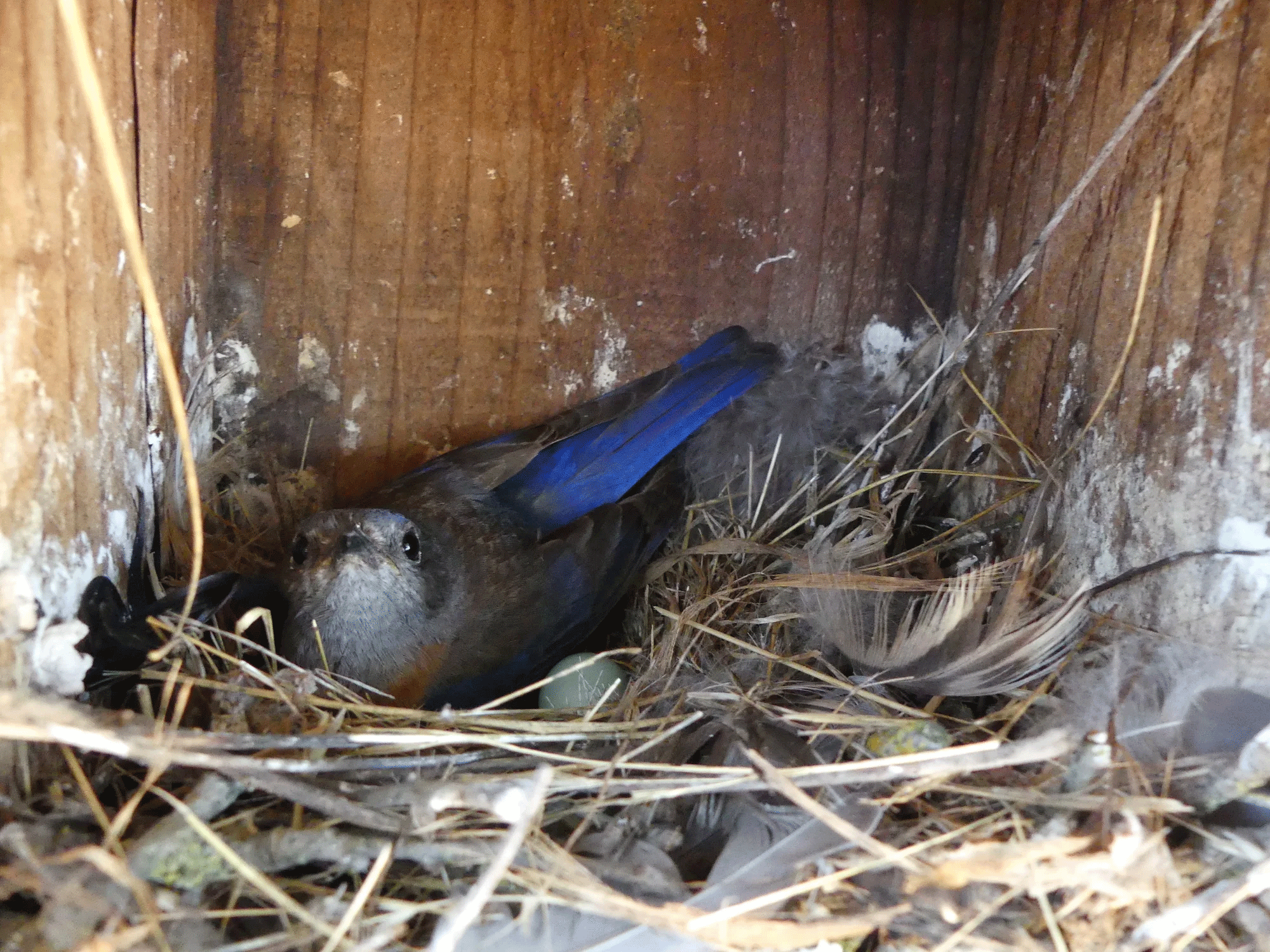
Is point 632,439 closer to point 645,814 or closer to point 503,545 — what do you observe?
point 503,545

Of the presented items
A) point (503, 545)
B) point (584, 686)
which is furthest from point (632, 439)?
point (584, 686)

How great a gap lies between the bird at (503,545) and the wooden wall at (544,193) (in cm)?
10

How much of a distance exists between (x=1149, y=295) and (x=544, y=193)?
1301 mm

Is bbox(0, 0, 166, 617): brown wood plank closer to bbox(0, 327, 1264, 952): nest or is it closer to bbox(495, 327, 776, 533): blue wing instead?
bbox(0, 327, 1264, 952): nest

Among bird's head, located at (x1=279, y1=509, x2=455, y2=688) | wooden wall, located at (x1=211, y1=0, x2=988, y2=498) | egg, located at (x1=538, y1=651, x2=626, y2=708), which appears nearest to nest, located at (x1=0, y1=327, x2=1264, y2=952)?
egg, located at (x1=538, y1=651, x2=626, y2=708)

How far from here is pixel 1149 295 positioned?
175 centimetres

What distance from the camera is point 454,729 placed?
167cm

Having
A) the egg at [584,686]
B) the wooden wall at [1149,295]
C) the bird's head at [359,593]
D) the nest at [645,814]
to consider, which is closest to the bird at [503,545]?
the bird's head at [359,593]

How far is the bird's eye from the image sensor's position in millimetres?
2166

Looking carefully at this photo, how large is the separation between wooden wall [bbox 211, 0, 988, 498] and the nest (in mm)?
844

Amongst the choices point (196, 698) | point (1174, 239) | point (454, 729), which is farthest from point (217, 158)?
point (1174, 239)

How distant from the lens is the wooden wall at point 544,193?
2205 mm

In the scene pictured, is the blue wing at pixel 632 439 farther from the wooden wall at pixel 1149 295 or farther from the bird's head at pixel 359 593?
the wooden wall at pixel 1149 295

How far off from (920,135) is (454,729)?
5.79 feet
